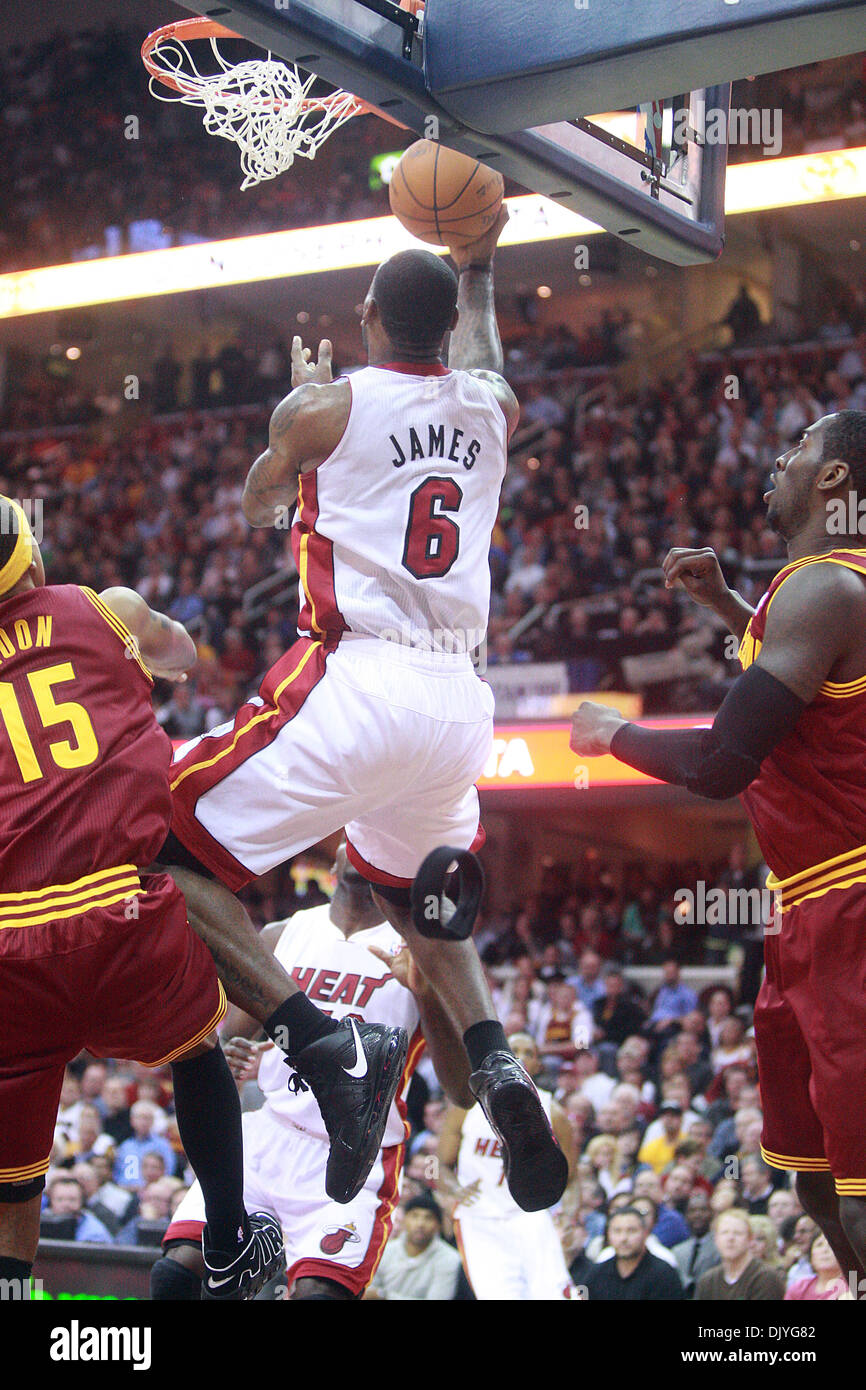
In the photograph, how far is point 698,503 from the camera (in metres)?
12.9

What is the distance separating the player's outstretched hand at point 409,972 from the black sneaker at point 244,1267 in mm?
767

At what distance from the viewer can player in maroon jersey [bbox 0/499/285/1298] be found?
321 cm

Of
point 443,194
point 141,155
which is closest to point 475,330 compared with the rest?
point 443,194

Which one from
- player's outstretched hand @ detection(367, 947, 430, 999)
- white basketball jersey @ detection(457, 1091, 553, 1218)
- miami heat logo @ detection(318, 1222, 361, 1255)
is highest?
player's outstretched hand @ detection(367, 947, 430, 999)

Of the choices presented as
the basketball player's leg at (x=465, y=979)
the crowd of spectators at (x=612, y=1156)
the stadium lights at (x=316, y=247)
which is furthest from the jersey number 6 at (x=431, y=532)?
the stadium lights at (x=316, y=247)

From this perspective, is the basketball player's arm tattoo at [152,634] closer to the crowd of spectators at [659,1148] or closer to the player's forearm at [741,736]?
the player's forearm at [741,736]

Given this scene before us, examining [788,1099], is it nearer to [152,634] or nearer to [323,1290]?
[152,634]

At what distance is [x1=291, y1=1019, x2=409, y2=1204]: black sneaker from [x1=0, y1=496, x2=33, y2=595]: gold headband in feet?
4.21

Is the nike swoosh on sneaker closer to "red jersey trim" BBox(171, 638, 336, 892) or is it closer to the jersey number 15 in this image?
"red jersey trim" BBox(171, 638, 336, 892)

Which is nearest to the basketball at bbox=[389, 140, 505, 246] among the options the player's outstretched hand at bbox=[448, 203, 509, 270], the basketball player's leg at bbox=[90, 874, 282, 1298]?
the player's outstretched hand at bbox=[448, 203, 509, 270]

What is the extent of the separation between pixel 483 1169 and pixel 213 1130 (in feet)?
13.6

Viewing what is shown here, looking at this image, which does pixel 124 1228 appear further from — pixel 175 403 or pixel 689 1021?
pixel 175 403

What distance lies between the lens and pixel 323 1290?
509 centimetres

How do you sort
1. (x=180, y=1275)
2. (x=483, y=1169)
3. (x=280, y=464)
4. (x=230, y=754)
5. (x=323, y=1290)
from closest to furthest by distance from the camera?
1. (x=230, y=754)
2. (x=280, y=464)
3. (x=180, y=1275)
4. (x=323, y=1290)
5. (x=483, y=1169)
